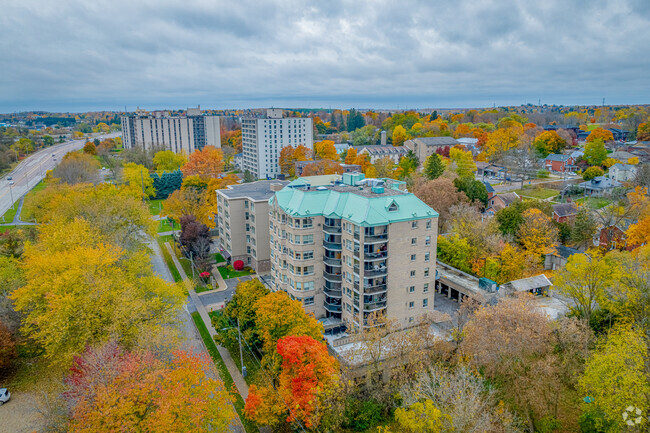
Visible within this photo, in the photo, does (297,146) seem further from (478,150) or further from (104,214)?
(104,214)

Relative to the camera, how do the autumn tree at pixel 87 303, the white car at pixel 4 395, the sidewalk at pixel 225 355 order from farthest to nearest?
the sidewalk at pixel 225 355 < the white car at pixel 4 395 < the autumn tree at pixel 87 303

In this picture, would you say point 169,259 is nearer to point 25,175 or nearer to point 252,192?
point 252,192

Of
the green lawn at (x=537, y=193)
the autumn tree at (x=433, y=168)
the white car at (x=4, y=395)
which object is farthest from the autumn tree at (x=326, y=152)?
the white car at (x=4, y=395)

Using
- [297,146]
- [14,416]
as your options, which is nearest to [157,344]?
[14,416]

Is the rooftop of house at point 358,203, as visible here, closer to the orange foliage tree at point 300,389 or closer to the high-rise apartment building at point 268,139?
the orange foliage tree at point 300,389

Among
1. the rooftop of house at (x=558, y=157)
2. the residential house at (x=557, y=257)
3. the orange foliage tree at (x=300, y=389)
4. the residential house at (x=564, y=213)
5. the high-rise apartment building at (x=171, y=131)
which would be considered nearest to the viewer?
the orange foliage tree at (x=300, y=389)

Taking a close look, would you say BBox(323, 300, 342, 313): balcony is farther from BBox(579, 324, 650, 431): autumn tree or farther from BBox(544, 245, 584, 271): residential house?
BBox(544, 245, 584, 271): residential house

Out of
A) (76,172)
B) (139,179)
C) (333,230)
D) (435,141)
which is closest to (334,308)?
(333,230)
